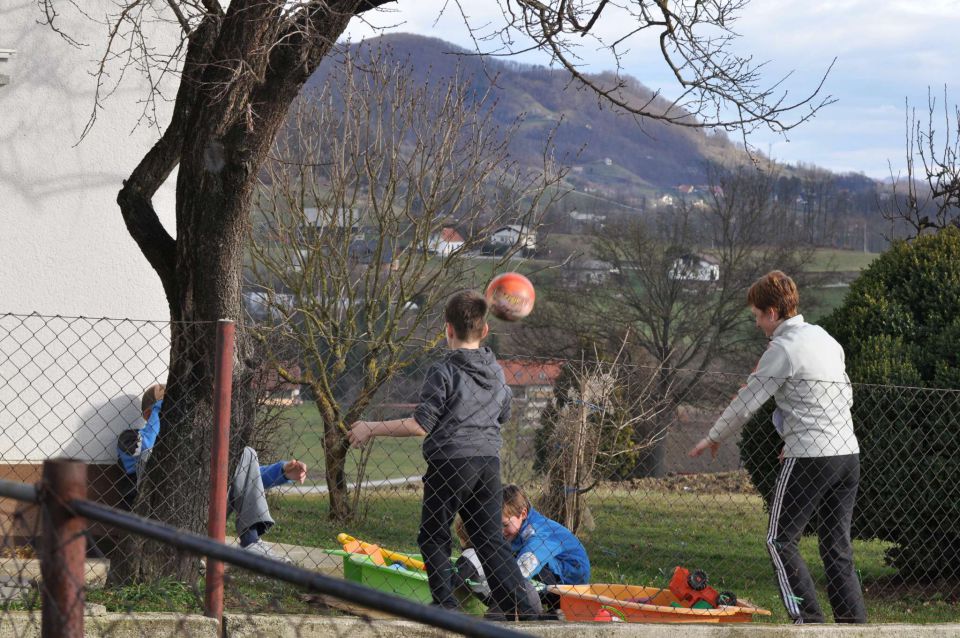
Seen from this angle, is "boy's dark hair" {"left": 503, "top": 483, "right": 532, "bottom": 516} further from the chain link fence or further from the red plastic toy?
the red plastic toy

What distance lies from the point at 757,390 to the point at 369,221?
700cm

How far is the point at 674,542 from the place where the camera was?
9086 mm

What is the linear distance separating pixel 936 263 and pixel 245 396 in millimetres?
4583

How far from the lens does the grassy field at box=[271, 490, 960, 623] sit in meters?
6.69

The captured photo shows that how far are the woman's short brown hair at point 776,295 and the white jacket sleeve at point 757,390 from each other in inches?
8.0

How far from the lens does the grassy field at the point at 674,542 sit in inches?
263

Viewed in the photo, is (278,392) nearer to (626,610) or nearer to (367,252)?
(367,252)

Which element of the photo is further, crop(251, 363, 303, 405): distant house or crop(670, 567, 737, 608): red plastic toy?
crop(251, 363, 303, 405): distant house

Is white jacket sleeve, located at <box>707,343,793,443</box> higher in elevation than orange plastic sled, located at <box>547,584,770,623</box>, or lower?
higher

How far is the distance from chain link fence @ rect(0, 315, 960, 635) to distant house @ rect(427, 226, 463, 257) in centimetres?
121

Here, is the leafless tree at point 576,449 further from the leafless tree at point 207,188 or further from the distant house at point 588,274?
the distant house at point 588,274

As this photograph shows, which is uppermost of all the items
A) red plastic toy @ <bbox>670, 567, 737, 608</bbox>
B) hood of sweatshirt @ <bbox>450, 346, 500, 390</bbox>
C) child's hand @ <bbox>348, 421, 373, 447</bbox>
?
hood of sweatshirt @ <bbox>450, 346, 500, 390</bbox>

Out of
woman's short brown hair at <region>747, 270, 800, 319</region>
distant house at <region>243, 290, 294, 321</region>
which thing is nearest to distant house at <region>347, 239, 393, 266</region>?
distant house at <region>243, 290, 294, 321</region>

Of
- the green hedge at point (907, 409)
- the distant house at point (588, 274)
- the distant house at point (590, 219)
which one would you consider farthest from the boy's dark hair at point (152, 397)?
the distant house at point (588, 274)
